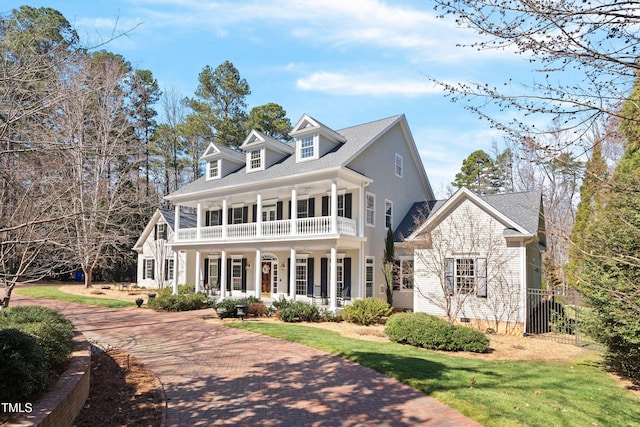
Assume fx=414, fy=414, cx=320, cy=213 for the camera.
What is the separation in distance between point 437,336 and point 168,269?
86.4ft

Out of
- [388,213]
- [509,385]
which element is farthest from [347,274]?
[509,385]

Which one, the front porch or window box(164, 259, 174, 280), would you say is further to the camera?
window box(164, 259, 174, 280)

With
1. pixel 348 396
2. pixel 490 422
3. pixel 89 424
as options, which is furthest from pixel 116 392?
pixel 490 422

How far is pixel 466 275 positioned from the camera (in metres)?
16.6

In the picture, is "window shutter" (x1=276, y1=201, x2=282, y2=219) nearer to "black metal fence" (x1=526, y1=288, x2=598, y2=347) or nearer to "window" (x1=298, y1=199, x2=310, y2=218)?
"window" (x1=298, y1=199, x2=310, y2=218)

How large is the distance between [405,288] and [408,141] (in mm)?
9017

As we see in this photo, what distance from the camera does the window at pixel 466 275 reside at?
16188mm

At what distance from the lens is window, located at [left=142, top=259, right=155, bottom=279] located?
34406 mm

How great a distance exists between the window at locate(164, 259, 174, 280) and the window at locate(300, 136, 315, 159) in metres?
16.9

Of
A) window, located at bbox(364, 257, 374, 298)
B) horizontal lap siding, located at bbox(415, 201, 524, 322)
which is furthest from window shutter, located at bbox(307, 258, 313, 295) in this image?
horizontal lap siding, located at bbox(415, 201, 524, 322)

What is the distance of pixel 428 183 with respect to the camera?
26.4 metres

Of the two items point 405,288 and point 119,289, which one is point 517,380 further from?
point 119,289

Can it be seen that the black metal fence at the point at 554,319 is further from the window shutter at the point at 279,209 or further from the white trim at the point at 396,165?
the window shutter at the point at 279,209

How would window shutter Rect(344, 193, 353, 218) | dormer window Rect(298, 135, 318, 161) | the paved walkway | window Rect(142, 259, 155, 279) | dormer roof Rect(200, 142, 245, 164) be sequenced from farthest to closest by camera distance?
window Rect(142, 259, 155, 279)
dormer roof Rect(200, 142, 245, 164)
dormer window Rect(298, 135, 318, 161)
window shutter Rect(344, 193, 353, 218)
the paved walkway
